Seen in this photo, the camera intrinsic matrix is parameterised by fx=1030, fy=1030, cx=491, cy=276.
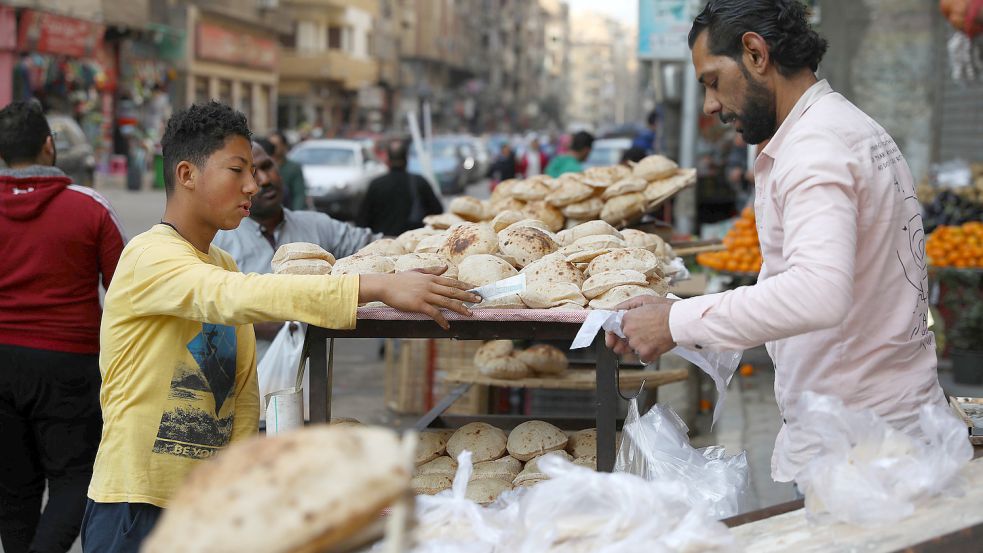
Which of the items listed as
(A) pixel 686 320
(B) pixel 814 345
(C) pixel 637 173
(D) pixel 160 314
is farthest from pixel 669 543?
(C) pixel 637 173

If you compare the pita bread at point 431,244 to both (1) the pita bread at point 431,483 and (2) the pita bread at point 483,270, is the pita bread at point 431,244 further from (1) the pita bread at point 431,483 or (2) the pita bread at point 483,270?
(1) the pita bread at point 431,483

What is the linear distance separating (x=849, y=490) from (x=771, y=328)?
1.13ft

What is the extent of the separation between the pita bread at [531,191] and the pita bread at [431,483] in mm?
2077

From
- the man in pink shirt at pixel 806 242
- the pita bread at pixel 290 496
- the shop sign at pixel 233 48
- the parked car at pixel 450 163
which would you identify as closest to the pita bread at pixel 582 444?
the man in pink shirt at pixel 806 242

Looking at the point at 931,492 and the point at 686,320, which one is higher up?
the point at 686,320

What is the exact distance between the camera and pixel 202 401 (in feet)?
8.83

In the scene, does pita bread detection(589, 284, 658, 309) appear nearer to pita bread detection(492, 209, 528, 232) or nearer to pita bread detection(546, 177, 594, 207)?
pita bread detection(492, 209, 528, 232)

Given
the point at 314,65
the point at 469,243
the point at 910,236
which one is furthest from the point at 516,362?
the point at 314,65

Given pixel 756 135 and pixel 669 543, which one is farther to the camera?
pixel 756 135

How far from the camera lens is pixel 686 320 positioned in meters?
2.21

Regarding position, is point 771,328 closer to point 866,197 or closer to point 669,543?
point 866,197

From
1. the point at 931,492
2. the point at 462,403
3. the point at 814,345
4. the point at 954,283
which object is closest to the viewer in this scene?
the point at 931,492

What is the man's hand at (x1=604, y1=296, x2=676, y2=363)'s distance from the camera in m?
2.30

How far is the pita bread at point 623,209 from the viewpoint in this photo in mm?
5074
